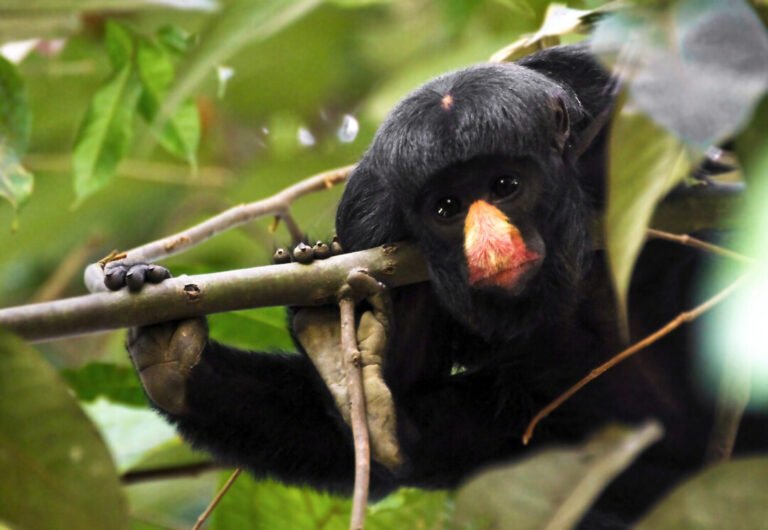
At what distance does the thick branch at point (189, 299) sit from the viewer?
5.09ft

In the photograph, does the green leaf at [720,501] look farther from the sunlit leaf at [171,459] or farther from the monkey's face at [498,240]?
the sunlit leaf at [171,459]

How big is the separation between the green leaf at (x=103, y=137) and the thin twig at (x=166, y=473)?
83 centimetres

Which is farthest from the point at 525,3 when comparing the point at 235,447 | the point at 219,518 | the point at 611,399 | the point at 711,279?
the point at 219,518

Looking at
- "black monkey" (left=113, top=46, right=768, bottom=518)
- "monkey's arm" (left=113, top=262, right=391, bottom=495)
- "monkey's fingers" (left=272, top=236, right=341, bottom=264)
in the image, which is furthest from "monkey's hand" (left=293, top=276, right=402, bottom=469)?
"monkey's arm" (left=113, top=262, right=391, bottom=495)

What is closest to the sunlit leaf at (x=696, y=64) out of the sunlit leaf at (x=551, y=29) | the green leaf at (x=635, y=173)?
the green leaf at (x=635, y=173)

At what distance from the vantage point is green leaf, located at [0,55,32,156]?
6.69 ft

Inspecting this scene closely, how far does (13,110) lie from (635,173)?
1.48 meters

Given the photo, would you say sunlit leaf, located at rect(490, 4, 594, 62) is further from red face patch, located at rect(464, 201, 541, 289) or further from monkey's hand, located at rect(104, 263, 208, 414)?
monkey's hand, located at rect(104, 263, 208, 414)

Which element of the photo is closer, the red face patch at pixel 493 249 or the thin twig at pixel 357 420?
the thin twig at pixel 357 420

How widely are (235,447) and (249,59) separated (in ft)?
4.06

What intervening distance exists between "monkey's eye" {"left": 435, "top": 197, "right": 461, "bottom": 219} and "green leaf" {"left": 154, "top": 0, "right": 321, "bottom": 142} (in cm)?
48

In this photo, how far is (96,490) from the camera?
1.17 m

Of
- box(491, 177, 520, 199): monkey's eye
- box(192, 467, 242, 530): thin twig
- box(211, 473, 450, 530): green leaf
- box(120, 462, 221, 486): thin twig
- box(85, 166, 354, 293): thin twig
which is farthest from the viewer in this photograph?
box(120, 462, 221, 486): thin twig

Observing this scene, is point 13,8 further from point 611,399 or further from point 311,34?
point 611,399
